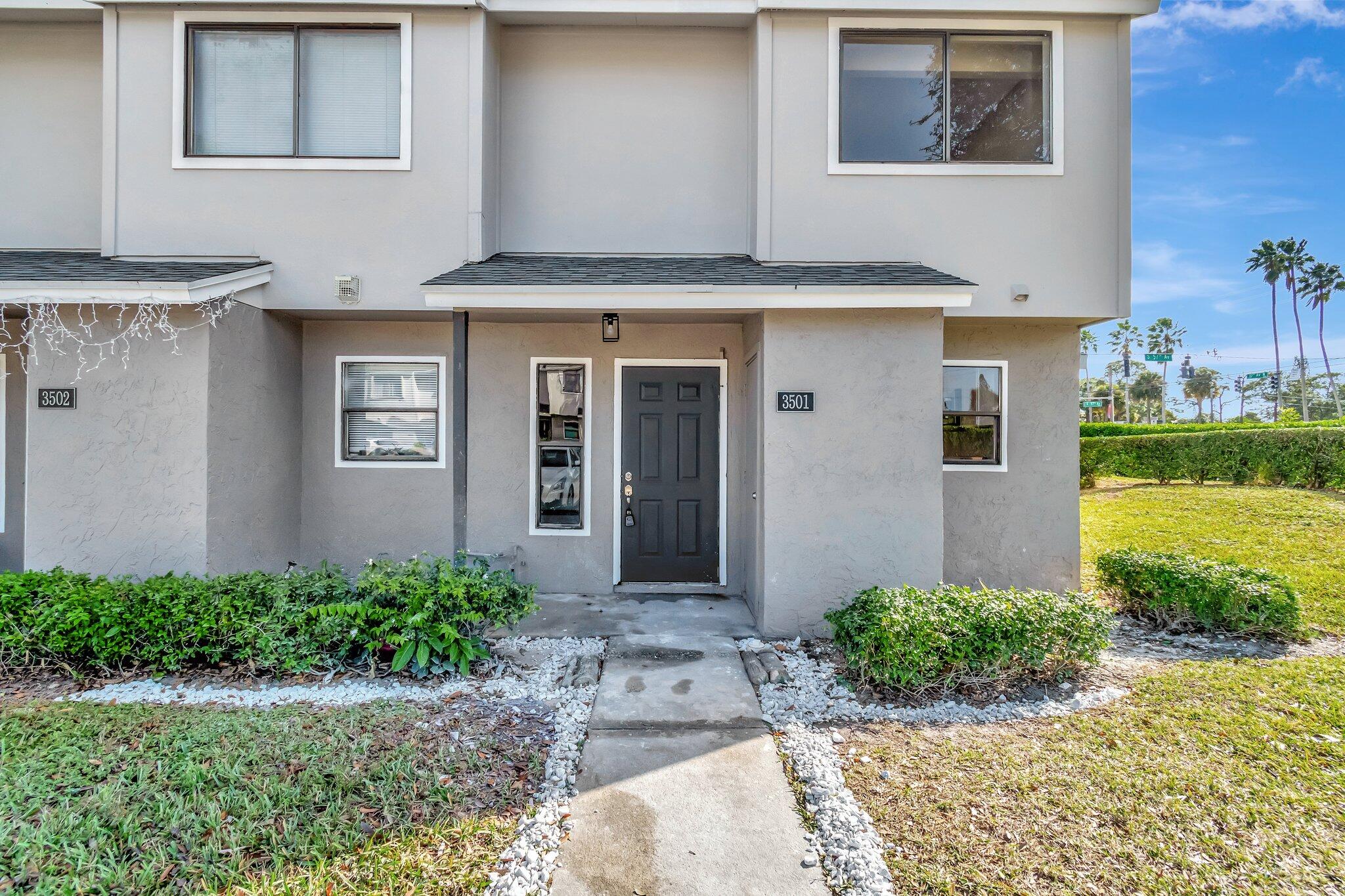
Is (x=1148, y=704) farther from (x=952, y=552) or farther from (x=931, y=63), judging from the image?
(x=931, y=63)

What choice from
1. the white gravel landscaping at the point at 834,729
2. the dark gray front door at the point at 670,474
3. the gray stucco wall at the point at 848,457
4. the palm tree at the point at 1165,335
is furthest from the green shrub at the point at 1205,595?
the palm tree at the point at 1165,335

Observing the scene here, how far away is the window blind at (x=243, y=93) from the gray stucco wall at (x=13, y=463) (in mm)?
2878

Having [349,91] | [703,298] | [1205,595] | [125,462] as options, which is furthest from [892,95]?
[125,462]

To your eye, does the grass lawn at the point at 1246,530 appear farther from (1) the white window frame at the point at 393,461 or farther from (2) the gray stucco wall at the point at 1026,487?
(1) the white window frame at the point at 393,461

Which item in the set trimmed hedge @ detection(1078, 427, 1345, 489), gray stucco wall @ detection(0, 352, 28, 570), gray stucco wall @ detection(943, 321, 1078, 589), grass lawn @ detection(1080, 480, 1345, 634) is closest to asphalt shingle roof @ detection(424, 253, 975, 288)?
gray stucco wall @ detection(943, 321, 1078, 589)

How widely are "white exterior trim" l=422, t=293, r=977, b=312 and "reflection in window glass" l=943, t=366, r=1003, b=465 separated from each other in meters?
1.51

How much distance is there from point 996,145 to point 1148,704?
4.85 m

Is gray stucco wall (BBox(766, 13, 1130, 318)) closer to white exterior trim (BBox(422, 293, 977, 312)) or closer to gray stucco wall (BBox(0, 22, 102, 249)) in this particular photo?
white exterior trim (BBox(422, 293, 977, 312))

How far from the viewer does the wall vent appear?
5668 millimetres

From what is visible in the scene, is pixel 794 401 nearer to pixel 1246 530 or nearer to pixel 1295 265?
pixel 1246 530

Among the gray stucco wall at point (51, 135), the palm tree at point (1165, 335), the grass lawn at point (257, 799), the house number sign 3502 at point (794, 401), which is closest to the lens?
the grass lawn at point (257, 799)

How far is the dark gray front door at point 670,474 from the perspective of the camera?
6.48 meters

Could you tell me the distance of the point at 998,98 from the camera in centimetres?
589

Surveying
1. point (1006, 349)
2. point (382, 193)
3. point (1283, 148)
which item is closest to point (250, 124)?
point (382, 193)
